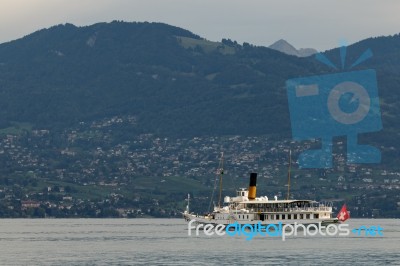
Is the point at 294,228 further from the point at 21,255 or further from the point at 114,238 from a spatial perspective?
the point at 21,255

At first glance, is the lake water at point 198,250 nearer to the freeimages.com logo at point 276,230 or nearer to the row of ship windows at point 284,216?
the freeimages.com logo at point 276,230

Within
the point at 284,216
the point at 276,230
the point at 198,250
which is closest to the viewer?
the point at 198,250

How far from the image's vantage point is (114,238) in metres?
192

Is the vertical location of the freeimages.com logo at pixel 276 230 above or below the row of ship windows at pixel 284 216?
below

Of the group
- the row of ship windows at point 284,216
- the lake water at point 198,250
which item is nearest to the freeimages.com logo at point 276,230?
the row of ship windows at point 284,216

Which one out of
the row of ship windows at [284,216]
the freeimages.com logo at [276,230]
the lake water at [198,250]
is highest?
the row of ship windows at [284,216]

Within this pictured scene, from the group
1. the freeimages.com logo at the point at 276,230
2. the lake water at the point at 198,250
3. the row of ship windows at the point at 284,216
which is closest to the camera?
the lake water at the point at 198,250

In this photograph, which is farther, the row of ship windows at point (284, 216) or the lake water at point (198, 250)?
the row of ship windows at point (284, 216)

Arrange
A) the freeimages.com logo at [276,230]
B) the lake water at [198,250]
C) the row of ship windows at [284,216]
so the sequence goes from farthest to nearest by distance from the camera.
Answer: the row of ship windows at [284,216] < the freeimages.com logo at [276,230] < the lake water at [198,250]

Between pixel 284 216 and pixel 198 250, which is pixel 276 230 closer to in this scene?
pixel 284 216

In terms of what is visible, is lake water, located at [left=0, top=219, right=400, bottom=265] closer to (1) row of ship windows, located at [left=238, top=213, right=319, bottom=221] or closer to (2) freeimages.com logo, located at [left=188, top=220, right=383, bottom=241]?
(2) freeimages.com logo, located at [left=188, top=220, right=383, bottom=241]


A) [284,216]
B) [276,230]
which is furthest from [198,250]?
[276,230]

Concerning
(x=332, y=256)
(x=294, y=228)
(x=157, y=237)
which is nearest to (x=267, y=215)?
(x=294, y=228)

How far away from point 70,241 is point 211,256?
45.6 metres
